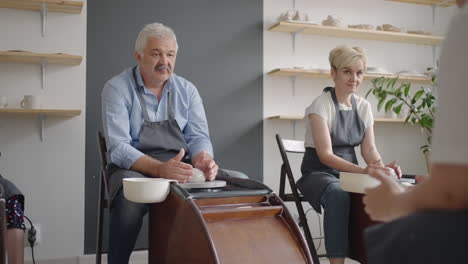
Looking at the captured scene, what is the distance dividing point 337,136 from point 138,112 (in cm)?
107

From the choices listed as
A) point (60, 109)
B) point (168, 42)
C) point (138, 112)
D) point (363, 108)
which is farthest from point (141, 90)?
point (363, 108)

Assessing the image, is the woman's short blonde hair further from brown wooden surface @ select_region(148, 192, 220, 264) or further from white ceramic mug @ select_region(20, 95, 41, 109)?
white ceramic mug @ select_region(20, 95, 41, 109)

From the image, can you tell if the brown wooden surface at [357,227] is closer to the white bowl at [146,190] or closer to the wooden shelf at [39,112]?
the white bowl at [146,190]

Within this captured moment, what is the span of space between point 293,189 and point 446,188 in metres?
1.86

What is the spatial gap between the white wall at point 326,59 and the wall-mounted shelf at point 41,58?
136cm

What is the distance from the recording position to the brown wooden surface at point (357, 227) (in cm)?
219

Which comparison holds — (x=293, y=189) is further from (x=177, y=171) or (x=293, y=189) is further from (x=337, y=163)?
(x=177, y=171)

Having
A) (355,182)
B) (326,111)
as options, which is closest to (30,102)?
(326,111)

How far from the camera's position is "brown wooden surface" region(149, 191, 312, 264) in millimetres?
1536

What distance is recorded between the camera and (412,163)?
156 inches

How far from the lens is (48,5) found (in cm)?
296

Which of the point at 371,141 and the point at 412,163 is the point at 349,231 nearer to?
the point at 371,141

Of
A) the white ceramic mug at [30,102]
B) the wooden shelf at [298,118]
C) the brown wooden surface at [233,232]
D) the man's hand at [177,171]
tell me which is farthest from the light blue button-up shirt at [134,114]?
the wooden shelf at [298,118]

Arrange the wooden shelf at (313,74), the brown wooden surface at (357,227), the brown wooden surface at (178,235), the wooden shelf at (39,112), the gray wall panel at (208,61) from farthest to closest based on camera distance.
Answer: the wooden shelf at (313,74)
the gray wall panel at (208,61)
the wooden shelf at (39,112)
the brown wooden surface at (357,227)
the brown wooden surface at (178,235)
